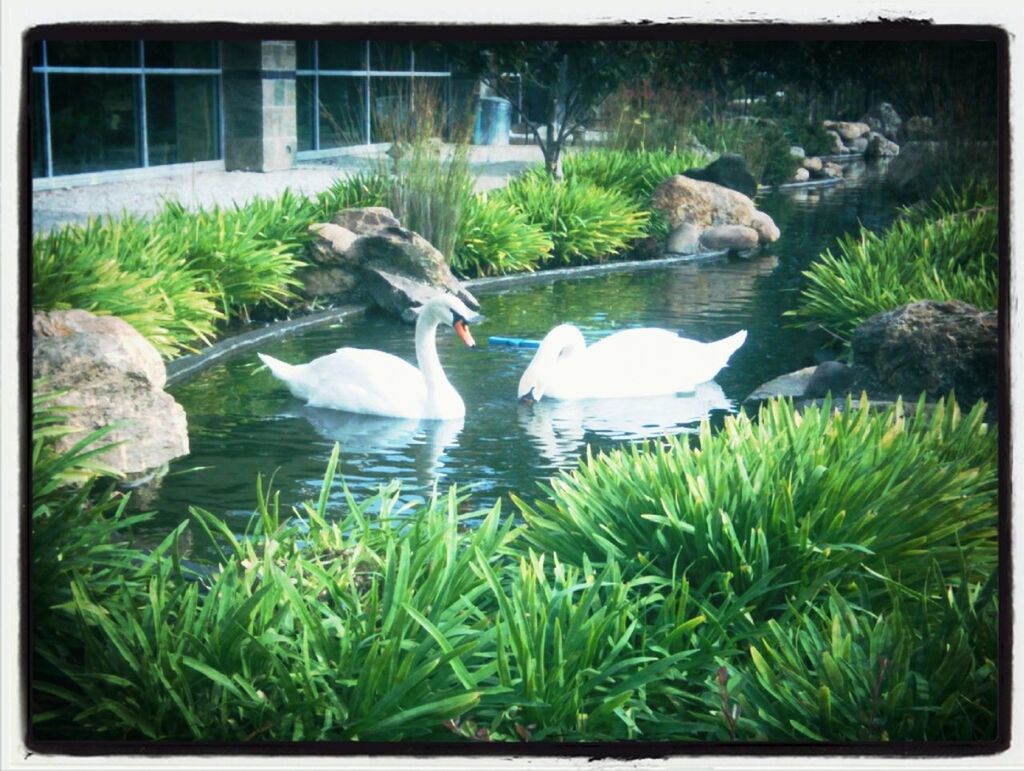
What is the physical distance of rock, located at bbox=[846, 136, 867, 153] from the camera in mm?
4164

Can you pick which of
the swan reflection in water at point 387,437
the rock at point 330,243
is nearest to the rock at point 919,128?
the swan reflection in water at point 387,437

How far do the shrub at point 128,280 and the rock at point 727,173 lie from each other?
1.61 meters

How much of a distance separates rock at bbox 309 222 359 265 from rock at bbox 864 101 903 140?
1.64 m

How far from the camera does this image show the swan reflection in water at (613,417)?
164 inches

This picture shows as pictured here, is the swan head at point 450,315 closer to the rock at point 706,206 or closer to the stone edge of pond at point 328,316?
the stone edge of pond at point 328,316

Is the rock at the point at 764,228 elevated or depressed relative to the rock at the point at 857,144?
depressed

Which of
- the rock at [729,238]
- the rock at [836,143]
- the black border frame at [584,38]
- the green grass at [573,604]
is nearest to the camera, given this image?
the green grass at [573,604]

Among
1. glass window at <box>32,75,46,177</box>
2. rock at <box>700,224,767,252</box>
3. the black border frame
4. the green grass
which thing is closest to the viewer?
the green grass

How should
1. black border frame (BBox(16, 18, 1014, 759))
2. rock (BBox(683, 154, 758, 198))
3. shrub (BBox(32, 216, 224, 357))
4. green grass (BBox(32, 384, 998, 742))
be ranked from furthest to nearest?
rock (BBox(683, 154, 758, 198))
shrub (BBox(32, 216, 224, 357))
black border frame (BBox(16, 18, 1014, 759))
green grass (BBox(32, 384, 998, 742))

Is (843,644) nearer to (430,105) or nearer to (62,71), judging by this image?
(430,105)

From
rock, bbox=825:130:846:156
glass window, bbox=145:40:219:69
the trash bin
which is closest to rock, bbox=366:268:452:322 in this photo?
the trash bin

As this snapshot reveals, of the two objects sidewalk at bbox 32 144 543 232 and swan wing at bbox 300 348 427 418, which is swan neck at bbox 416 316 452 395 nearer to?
swan wing at bbox 300 348 427 418

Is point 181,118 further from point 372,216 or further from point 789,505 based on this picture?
point 789,505

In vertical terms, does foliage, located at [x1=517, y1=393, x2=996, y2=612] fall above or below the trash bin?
below
